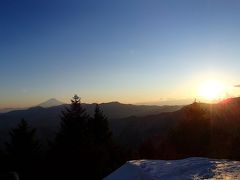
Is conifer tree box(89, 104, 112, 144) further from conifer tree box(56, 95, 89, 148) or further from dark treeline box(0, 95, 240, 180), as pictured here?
conifer tree box(56, 95, 89, 148)

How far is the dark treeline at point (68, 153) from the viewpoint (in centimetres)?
3259

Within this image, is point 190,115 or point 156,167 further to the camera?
point 190,115

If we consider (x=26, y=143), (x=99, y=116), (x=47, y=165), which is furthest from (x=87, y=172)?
(x=99, y=116)

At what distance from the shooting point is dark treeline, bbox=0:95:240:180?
3269cm

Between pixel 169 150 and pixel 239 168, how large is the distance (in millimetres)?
26606

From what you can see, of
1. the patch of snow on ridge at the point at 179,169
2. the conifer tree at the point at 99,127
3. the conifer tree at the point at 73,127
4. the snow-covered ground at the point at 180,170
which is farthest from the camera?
the conifer tree at the point at 99,127

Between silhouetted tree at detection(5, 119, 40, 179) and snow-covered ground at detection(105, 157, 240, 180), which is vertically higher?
snow-covered ground at detection(105, 157, 240, 180)

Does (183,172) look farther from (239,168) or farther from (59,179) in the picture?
(59,179)

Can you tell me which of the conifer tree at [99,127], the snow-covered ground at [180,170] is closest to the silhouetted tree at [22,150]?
the conifer tree at [99,127]

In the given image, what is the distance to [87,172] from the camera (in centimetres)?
3266

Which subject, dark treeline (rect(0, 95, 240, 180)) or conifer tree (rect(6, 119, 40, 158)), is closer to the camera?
dark treeline (rect(0, 95, 240, 180))

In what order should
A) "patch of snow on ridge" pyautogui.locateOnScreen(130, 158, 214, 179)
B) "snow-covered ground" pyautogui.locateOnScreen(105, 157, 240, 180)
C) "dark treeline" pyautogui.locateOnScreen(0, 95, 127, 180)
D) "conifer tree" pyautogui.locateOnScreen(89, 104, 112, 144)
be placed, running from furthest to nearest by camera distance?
"conifer tree" pyautogui.locateOnScreen(89, 104, 112, 144) → "dark treeline" pyautogui.locateOnScreen(0, 95, 127, 180) → "patch of snow on ridge" pyautogui.locateOnScreen(130, 158, 214, 179) → "snow-covered ground" pyautogui.locateOnScreen(105, 157, 240, 180)

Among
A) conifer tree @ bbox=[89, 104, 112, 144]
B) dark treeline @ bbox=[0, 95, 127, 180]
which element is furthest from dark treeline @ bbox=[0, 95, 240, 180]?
conifer tree @ bbox=[89, 104, 112, 144]

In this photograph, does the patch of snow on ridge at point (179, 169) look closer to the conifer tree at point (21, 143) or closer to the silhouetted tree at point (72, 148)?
the silhouetted tree at point (72, 148)
